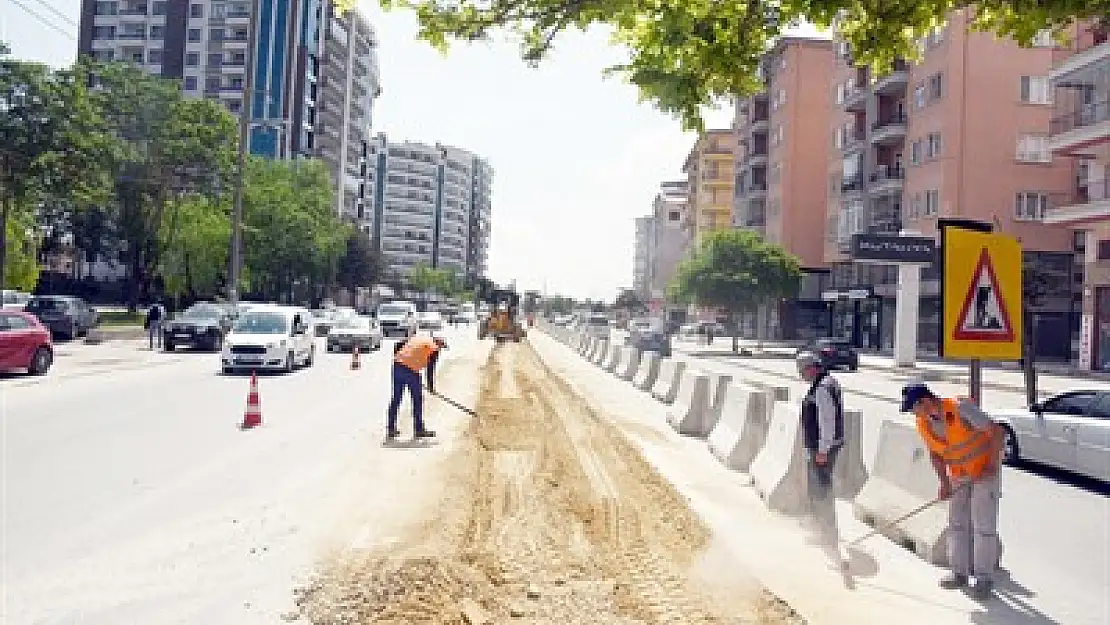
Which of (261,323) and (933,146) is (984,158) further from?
(261,323)

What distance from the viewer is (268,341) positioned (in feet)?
76.1

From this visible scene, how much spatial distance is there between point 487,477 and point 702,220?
103 meters

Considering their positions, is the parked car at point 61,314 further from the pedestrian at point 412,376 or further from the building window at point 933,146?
the building window at point 933,146

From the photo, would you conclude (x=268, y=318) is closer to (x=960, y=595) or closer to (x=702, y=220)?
(x=960, y=595)

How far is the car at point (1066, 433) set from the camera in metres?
11.4

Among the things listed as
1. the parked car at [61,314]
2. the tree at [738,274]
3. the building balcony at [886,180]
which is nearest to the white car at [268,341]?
the parked car at [61,314]

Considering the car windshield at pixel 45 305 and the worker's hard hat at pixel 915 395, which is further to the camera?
the car windshield at pixel 45 305

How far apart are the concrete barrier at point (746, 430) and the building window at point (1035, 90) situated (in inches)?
1773

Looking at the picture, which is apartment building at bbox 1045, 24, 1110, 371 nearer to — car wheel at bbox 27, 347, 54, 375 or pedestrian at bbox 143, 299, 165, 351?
pedestrian at bbox 143, 299, 165, 351

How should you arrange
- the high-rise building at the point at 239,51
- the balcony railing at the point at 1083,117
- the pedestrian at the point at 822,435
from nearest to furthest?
the pedestrian at the point at 822,435, the balcony railing at the point at 1083,117, the high-rise building at the point at 239,51

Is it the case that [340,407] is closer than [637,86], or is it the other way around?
[637,86]

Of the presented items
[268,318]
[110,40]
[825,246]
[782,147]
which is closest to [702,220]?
[782,147]

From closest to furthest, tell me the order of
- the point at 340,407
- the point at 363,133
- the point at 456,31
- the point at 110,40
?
1. the point at 456,31
2. the point at 340,407
3. the point at 110,40
4. the point at 363,133

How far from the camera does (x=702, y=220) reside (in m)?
111
